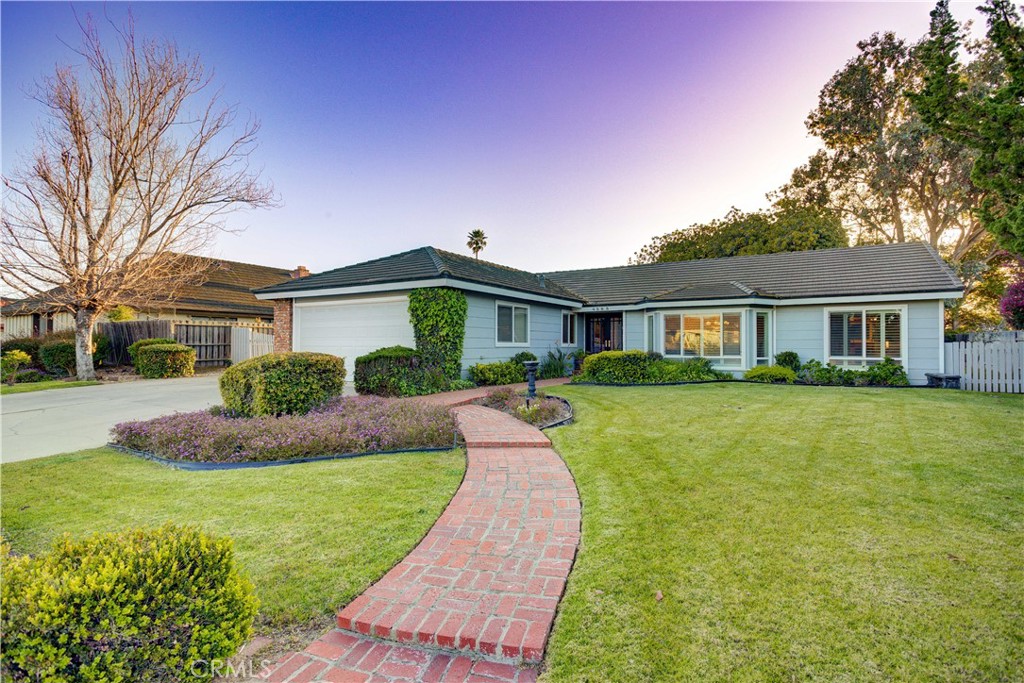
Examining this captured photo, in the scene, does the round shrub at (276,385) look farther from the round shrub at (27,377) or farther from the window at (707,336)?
the round shrub at (27,377)

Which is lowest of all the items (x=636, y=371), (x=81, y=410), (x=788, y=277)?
(x=81, y=410)

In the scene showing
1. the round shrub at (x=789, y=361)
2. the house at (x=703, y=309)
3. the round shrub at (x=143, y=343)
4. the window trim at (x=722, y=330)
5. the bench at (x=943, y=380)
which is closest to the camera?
the bench at (x=943, y=380)

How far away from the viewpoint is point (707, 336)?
1596 centimetres

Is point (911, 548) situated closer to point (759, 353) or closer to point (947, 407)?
Result: point (947, 407)

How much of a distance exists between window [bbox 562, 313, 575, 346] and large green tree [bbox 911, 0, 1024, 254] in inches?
519

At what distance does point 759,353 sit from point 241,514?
627 inches

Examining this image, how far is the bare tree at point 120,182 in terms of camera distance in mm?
14914

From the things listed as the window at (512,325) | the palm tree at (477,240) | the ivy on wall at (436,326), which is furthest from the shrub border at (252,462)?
the palm tree at (477,240)

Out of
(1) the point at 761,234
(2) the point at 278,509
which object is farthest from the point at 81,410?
(1) the point at 761,234

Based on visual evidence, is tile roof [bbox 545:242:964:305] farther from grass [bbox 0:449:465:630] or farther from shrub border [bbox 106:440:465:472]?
grass [bbox 0:449:465:630]

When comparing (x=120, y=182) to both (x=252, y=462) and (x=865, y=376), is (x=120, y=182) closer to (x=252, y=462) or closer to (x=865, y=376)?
(x=252, y=462)

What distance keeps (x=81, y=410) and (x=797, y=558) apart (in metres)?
13.3

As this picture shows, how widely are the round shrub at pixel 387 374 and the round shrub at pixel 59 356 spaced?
14150 millimetres

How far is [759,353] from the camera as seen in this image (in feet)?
50.8
